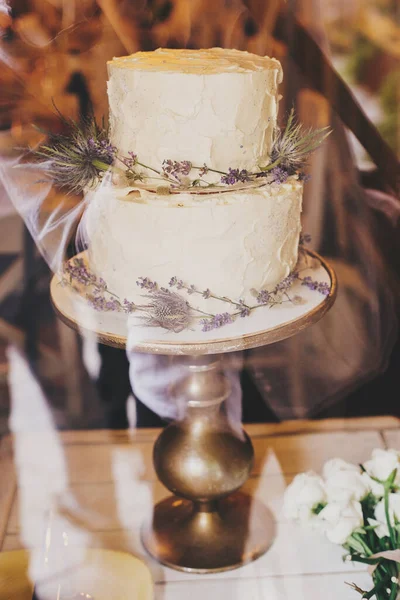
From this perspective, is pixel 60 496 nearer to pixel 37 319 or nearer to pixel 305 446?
pixel 37 319

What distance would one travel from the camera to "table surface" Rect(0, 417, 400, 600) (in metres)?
1.23

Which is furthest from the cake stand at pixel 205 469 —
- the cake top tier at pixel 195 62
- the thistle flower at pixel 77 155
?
the cake top tier at pixel 195 62

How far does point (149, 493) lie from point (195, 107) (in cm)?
87

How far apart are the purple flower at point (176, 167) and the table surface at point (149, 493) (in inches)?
29.9

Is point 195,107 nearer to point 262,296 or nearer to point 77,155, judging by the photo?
point 77,155

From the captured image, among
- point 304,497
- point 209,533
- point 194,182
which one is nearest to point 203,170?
point 194,182

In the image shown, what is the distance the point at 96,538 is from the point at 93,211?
67 centimetres

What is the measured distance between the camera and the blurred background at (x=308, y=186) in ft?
3.71

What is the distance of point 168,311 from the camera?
1051mm

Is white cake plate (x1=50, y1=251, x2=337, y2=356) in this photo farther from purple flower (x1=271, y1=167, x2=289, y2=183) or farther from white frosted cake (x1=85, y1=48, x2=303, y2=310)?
purple flower (x1=271, y1=167, x2=289, y2=183)

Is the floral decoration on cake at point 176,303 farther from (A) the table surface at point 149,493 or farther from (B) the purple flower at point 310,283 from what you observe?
(A) the table surface at point 149,493

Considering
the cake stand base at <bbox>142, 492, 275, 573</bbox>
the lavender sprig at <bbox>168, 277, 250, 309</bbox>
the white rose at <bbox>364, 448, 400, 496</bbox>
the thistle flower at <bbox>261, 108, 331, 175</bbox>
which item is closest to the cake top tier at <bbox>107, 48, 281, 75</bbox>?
the thistle flower at <bbox>261, 108, 331, 175</bbox>

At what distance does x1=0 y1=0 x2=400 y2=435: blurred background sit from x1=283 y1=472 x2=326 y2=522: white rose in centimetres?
41

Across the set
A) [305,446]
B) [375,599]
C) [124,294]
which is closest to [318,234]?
[305,446]
